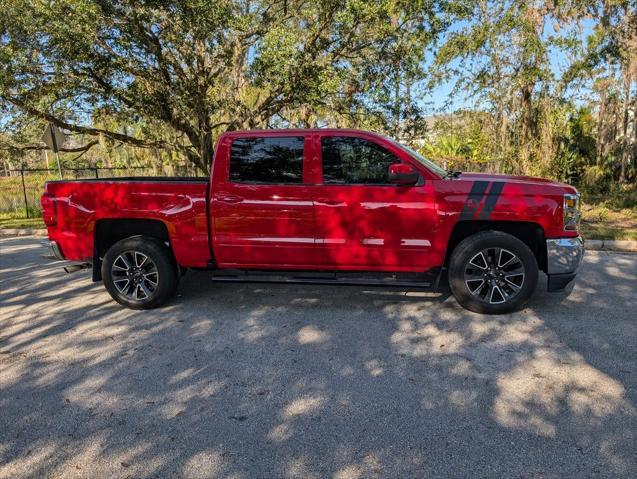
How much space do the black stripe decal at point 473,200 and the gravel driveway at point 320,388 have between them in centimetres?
106

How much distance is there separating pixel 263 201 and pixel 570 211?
10.5ft

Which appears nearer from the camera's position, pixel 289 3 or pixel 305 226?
pixel 305 226

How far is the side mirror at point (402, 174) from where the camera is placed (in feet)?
14.8

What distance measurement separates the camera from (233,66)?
11.5 m

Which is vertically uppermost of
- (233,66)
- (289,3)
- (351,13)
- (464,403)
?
(289,3)

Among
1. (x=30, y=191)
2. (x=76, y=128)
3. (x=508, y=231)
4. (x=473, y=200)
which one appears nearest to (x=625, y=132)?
(x=508, y=231)

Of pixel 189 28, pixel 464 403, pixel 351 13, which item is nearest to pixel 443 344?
pixel 464 403

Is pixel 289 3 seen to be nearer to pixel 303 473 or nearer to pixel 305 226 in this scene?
pixel 305 226

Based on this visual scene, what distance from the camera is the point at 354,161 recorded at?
4844 millimetres

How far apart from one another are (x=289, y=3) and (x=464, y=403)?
12.7m

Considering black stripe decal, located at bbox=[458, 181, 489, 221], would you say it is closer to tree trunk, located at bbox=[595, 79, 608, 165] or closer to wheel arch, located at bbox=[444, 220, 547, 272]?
wheel arch, located at bbox=[444, 220, 547, 272]

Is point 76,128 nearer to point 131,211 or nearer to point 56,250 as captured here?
point 56,250

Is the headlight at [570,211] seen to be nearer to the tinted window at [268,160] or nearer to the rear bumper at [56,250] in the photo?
the tinted window at [268,160]

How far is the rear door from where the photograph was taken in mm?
4836
